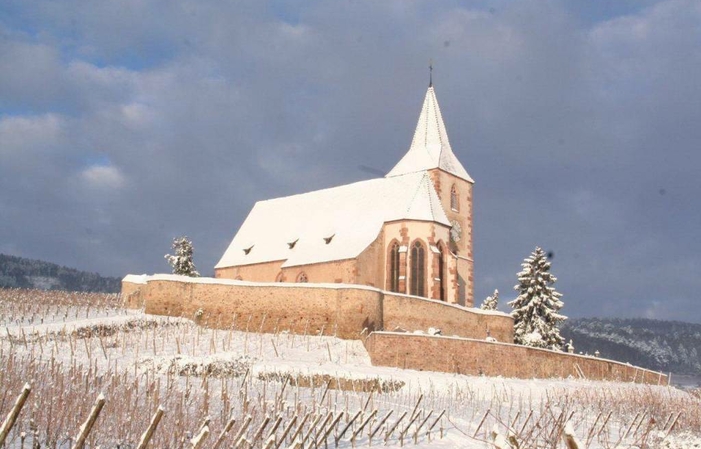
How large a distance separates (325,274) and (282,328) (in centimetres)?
891

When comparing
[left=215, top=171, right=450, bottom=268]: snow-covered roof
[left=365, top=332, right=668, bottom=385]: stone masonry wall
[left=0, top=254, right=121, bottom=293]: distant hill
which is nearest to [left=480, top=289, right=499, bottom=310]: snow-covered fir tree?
[left=215, top=171, right=450, bottom=268]: snow-covered roof

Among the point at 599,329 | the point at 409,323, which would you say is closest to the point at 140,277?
the point at 409,323

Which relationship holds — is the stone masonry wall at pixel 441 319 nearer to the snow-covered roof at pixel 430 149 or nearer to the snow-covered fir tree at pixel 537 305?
the snow-covered fir tree at pixel 537 305

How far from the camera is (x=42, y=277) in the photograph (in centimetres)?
19162

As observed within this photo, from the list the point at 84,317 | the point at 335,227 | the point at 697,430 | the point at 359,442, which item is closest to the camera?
the point at 359,442

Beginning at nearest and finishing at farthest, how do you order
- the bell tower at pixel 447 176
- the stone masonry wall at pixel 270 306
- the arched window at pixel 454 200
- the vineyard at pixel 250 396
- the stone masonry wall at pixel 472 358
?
the vineyard at pixel 250 396
the stone masonry wall at pixel 472 358
the stone masonry wall at pixel 270 306
the bell tower at pixel 447 176
the arched window at pixel 454 200

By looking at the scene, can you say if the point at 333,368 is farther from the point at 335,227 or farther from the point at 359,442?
the point at 335,227

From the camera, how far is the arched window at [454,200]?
5291cm

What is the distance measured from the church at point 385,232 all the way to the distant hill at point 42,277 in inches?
5460

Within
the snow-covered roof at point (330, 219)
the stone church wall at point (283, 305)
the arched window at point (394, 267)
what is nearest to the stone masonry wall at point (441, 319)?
the stone church wall at point (283, 305)

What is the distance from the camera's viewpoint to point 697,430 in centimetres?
2448

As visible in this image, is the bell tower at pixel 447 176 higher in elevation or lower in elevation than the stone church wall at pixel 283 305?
higher

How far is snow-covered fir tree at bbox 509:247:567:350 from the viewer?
46.4m

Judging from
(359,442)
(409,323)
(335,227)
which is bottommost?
(359,442)
